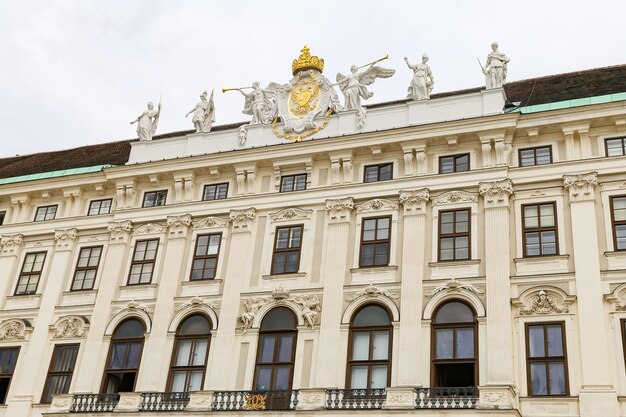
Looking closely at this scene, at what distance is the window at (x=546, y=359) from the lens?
23.0 m

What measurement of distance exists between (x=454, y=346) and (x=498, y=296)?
203cm

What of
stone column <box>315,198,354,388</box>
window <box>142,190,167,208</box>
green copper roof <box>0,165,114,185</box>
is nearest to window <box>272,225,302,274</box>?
stone column <box>315,198,354,388</box>

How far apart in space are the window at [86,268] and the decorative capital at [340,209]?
31.7 feet

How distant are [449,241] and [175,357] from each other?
1018 centimetres

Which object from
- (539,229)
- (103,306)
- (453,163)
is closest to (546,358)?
(539,229)

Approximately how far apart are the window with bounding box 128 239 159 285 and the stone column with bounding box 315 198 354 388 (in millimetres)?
6998

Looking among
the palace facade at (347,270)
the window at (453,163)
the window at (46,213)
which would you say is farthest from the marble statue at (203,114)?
the window at (453,163)

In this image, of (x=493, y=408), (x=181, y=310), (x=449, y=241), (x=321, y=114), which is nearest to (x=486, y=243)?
(x=449, y=241)

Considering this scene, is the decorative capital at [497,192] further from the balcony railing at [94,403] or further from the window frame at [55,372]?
the window frame at [55,372]

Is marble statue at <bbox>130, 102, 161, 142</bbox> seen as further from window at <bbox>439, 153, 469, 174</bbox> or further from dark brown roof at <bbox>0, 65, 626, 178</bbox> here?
window at <bbox>439, 153, 469, 174</bbox>

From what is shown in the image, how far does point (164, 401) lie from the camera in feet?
86.1

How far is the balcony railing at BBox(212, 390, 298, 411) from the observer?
24734 millimetres

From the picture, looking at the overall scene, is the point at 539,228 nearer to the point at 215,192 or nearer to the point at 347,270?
the point at 347,270

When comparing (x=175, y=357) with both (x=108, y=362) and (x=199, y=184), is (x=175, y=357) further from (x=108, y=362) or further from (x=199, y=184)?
(x=199, y=184)
